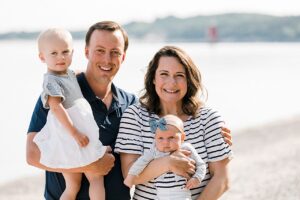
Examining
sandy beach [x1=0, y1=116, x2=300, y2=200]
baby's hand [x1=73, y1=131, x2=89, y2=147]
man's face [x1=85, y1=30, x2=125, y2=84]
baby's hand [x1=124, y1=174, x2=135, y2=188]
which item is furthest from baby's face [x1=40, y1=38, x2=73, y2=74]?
sandy beach [x1=0, y1=116, x2=300, y2=200]

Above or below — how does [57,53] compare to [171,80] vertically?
above

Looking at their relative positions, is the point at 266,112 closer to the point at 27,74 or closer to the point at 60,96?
the point at 60,96

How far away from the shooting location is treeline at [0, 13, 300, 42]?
89688mm

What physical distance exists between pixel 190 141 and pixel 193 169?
0.19 m

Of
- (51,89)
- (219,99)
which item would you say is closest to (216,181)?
(51,89)

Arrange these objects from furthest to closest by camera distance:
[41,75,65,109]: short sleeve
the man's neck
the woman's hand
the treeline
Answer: the treeline < the man's neck < the woman's hand < [41,75,65,109]: short sleeve

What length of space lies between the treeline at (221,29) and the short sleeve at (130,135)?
83.4m

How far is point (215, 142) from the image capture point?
3398 millimetres

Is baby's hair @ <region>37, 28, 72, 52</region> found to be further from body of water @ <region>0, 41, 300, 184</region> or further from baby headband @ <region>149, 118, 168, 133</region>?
body of water @ <region>0, 41, 300, 184</region>

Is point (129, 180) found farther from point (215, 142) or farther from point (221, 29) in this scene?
point (221, 29)

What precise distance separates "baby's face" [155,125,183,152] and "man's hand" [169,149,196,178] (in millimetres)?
41

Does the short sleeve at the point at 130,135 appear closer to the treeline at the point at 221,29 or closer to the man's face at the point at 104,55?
the man's face at the point at 104,55

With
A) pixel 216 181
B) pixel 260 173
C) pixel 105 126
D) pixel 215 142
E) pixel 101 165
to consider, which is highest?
pixel 105 126

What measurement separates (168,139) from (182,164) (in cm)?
15
